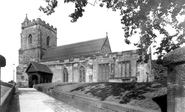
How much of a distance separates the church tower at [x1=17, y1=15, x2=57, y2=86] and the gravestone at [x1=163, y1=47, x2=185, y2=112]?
34.3 meters

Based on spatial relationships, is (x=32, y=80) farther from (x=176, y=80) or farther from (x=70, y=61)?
(x=176, y=80)

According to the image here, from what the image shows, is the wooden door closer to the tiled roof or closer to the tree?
the tree

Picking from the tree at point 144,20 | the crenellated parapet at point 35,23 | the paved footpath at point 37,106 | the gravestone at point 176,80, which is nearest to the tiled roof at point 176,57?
the gravestone at point 176,80

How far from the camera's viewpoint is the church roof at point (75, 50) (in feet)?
93.6

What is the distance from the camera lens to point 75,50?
104 feet

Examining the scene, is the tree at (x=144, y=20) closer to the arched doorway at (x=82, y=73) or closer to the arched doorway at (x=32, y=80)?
the arched doorway at (x=82, y=73)

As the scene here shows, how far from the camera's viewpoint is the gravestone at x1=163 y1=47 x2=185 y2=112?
11.6 feet

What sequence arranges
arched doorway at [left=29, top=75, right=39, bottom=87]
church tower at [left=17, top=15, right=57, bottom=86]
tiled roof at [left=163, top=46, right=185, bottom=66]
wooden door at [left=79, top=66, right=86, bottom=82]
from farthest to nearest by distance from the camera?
church tower at [left=17, top=15, right=57, bottom=86] < arched doorway at [left=29, top=75, right=39, bottom=87] < wooden door at [left=79, top=66, right=86, bottom=82] < tiled roof at [left=163, top=46, right=185, bottom=66]

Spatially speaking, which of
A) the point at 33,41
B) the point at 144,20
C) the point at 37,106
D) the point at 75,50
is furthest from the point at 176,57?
the point at 33,41

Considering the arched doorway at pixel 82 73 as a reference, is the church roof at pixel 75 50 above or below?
above

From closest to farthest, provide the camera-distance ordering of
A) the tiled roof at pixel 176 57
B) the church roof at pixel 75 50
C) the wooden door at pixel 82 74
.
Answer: the tiled roof at pixel 176 57, the wooden door at pixel 82 74, the church roof at pixel 75 50

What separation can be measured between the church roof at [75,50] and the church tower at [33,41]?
80.1 inches

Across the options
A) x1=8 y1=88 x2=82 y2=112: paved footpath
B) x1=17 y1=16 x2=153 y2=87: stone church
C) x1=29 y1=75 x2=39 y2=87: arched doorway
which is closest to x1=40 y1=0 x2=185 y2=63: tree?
x1=8 y1=88 x2=82 y2=112: paved footpath

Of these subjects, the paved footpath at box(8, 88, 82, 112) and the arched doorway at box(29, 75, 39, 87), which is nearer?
the paved footpath at box(8, 88, 82, 112)
